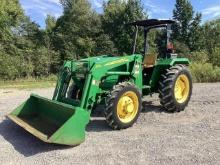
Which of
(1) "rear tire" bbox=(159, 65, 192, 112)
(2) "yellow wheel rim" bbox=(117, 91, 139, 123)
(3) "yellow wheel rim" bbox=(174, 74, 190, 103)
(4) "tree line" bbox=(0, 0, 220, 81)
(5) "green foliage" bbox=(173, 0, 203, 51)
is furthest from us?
(5) "green foliage" bbox=(173, 0, 203, 51)

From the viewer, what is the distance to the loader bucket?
673 cm

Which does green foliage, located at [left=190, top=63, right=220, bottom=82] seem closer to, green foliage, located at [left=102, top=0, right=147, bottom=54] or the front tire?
the front tire

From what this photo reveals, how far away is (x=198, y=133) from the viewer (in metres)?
7.50

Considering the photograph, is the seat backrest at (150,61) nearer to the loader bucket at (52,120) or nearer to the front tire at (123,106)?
the front tire at (123,106)

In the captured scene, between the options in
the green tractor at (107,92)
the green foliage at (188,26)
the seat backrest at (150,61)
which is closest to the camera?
the green tractor at (107,92)

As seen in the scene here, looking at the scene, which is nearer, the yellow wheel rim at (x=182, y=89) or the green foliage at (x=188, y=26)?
the yellow wheel rim at (x=182, y=89)

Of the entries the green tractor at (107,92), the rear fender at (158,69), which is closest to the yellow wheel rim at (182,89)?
the green tractor at (107,92)

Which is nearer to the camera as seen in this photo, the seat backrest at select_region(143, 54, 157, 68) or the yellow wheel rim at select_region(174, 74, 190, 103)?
the seat backrest at select_region(143, 54, 157, 68)

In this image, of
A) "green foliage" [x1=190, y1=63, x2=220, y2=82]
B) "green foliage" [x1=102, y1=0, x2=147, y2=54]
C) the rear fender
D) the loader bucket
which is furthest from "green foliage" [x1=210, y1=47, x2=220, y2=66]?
the loader bucket

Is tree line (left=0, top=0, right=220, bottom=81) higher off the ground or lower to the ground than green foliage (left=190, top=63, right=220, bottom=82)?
higher

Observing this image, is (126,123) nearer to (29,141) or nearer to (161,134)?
(161,134)

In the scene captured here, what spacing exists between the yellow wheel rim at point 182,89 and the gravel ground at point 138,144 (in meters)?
0.64

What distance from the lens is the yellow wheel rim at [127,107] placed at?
26.4 ft

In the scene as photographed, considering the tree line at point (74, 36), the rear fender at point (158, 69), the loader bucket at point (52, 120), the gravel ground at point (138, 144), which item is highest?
the tree line at point (74, 36)
